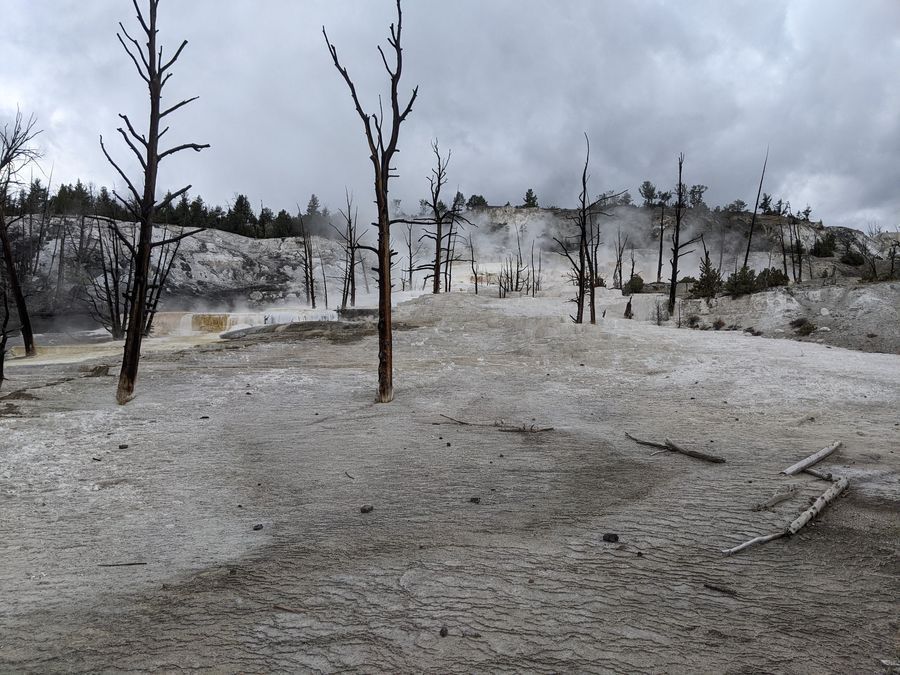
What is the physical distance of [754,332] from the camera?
61.3ft

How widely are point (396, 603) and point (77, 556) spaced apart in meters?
2.63

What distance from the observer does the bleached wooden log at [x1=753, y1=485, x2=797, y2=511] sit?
441cm

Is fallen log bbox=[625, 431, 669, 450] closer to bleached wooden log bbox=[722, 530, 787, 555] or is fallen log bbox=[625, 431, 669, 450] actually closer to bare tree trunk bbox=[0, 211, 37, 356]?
bleached wooden log bbox=[722, 530, 787, 555]

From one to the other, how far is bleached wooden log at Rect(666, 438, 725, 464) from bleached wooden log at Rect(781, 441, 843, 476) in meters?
0.67

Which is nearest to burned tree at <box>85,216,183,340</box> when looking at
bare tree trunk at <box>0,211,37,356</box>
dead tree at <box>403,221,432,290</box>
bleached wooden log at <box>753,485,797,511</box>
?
bare tree trunk at <box>0,211,37,356</box>

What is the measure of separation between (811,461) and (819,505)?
4.83 feet

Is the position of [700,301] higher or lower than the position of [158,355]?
higher

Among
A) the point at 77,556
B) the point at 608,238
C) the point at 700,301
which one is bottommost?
the point at 77,556

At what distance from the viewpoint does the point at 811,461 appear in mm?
5453

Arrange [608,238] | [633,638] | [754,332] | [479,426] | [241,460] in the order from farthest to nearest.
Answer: [608,238] < [754,332] < [479,426] < [241,460] < [633,638]

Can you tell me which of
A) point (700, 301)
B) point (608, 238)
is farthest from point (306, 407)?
point (608, 238)

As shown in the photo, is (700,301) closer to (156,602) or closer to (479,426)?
(479,426)

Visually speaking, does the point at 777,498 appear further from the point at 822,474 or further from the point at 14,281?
the point at 14,281

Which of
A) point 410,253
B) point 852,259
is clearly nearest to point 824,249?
point 852,259
